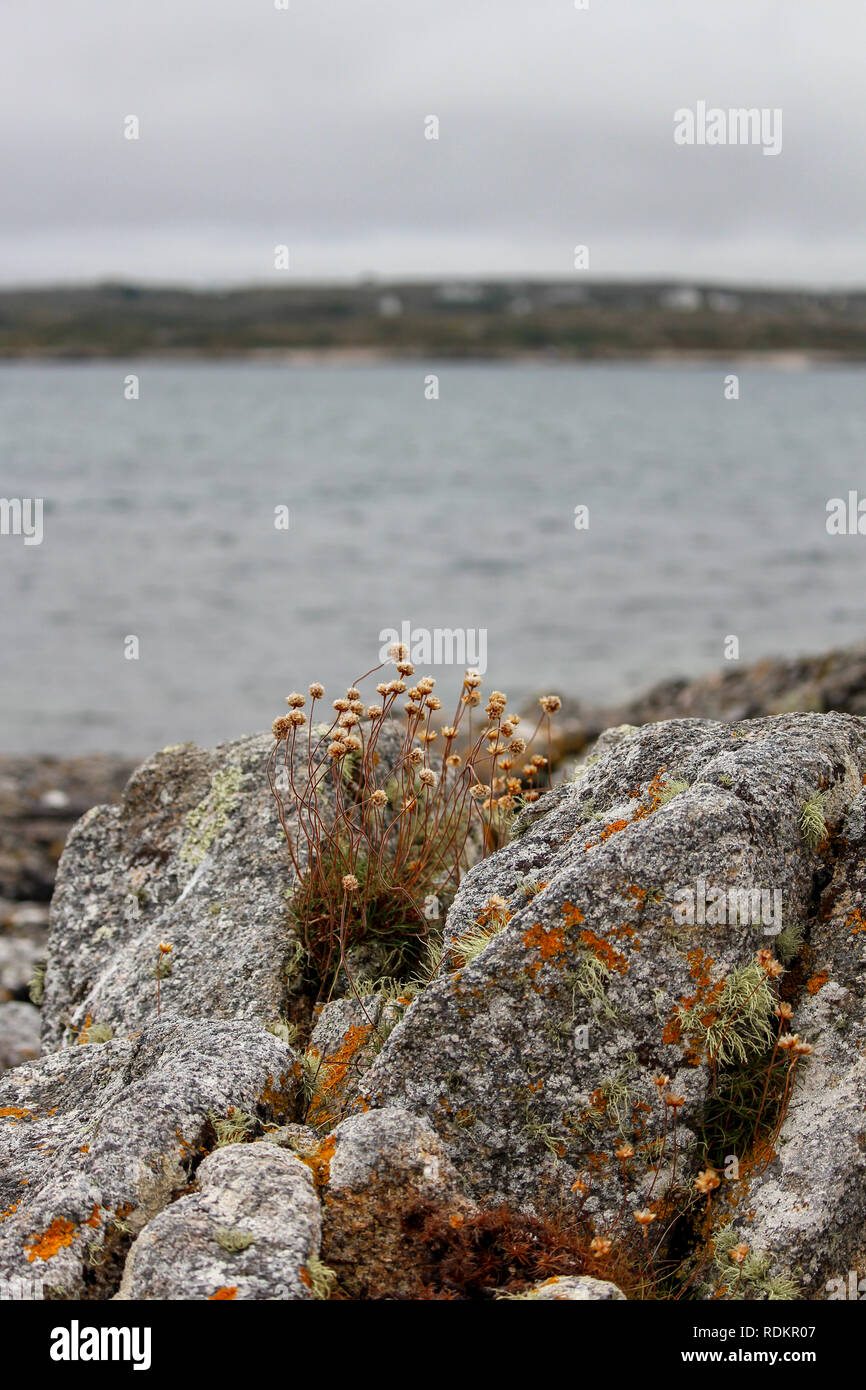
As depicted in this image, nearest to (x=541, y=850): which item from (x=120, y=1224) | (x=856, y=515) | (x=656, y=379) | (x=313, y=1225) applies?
(x=313, y=1225)

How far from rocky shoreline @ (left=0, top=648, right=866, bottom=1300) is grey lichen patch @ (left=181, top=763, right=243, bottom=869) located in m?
1.08

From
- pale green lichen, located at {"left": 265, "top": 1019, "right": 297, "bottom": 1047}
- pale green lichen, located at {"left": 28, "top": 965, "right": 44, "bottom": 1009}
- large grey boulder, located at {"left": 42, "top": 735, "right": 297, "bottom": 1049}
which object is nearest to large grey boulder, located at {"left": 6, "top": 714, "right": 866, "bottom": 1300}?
pale green lichen, located at {"left": 265, "top": 1019, "right": 297, "bottom": 1047}

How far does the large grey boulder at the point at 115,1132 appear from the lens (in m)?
3.49

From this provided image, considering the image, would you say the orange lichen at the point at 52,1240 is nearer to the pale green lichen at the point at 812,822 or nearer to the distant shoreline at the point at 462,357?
the pale green lichen at the point at 812,822

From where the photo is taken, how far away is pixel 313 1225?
3408 millimetres

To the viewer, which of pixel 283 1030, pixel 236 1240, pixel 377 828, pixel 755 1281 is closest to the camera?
pixel 236 1240

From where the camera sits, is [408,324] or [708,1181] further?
[408,324]

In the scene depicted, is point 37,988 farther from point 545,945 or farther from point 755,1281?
point 755,1281

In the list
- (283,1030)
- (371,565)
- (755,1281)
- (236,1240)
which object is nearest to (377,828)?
(283,1030)

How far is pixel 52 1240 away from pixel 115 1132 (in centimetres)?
36

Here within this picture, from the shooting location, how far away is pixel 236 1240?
10.7 feet

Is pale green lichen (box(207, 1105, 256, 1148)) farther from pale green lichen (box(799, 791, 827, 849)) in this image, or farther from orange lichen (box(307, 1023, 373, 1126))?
pale green lichen (box(799, 791, 827, 849))
